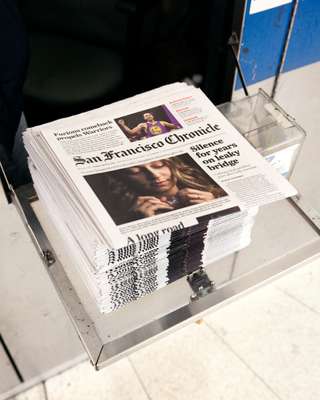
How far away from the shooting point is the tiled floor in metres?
1.29

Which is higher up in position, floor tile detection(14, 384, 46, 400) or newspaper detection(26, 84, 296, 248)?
newspaper detection(26, 84, 296, 248)

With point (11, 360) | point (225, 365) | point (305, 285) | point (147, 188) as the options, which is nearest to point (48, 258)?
point (147, 188)

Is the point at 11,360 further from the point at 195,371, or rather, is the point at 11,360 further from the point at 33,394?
the point at 195,371

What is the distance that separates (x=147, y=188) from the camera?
0.62 m

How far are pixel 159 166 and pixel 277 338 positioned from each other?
934 millimetres

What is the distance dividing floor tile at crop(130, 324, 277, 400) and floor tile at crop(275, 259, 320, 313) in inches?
11.6

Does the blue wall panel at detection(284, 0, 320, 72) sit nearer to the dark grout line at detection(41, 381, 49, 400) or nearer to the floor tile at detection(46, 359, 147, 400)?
the floor tile at detection(46, 359, 147, 400)

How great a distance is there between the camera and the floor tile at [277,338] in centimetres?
131

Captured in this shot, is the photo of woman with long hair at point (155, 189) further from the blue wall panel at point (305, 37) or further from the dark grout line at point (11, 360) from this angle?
the dark grout line at point (11, 360)

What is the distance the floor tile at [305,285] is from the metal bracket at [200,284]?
828 mm

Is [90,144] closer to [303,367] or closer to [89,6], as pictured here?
[89,6]

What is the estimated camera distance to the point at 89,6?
1296mm

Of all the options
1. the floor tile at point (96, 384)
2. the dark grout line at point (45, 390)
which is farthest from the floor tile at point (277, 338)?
the dark grout line at point (45, 390)

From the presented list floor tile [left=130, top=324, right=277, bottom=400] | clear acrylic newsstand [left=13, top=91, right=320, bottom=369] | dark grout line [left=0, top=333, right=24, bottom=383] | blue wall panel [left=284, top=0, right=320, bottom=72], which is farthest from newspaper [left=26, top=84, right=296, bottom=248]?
floor tile [left=130, top=324, right=277, bottom=400]
